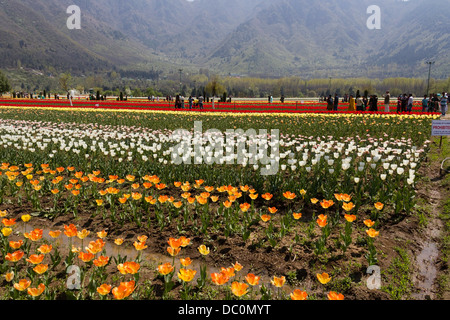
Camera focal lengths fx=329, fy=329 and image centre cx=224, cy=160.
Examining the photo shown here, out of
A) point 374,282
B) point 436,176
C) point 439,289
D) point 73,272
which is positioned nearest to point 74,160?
point 73,272

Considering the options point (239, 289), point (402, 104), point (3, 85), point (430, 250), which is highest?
point (3, 85)

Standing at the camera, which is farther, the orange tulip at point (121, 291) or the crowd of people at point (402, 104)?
the crowd of people at point (402, 104)

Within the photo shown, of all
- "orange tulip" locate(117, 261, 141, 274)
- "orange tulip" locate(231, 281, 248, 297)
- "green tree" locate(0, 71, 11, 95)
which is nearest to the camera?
"orange tulip" locate(231, 281, 248, 297)

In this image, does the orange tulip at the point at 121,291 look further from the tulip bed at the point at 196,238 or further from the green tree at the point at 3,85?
the green tree at the point at 3,85

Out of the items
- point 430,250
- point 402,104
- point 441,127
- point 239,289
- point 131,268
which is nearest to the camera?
point 239,289

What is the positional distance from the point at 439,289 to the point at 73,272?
4.80 m

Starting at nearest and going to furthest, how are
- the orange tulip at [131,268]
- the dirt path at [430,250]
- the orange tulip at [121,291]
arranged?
the orange tulip at [121,291] → the orange tulip at [131,268] → the dirt path at [430,250]

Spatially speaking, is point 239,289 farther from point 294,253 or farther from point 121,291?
point 294,253

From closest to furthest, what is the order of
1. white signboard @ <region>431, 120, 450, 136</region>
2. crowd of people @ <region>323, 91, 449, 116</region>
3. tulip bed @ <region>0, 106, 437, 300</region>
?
tulip bed @ <region>0, 106, 437, 300</region> → white signboard @ <region>431, 120, 450, 136</region> → crowd of people @ <region>323, 91, 449, 116</region>

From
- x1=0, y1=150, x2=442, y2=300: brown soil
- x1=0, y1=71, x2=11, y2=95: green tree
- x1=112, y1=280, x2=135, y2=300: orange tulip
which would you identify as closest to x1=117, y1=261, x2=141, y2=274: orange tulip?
x1=112, y1=280, x2=135, y2=300: orange tulip

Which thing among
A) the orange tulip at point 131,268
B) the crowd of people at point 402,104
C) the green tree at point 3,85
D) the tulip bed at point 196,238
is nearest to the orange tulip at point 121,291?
the tulip bed at point 196,238

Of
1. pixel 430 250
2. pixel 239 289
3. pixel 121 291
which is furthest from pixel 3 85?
pixel 430 250

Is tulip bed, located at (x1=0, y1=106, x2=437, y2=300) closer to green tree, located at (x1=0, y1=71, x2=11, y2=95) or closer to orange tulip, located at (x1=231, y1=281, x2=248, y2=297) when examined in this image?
orange tulip, located at (x1=231, y1=281, x2=248, y2=297)
